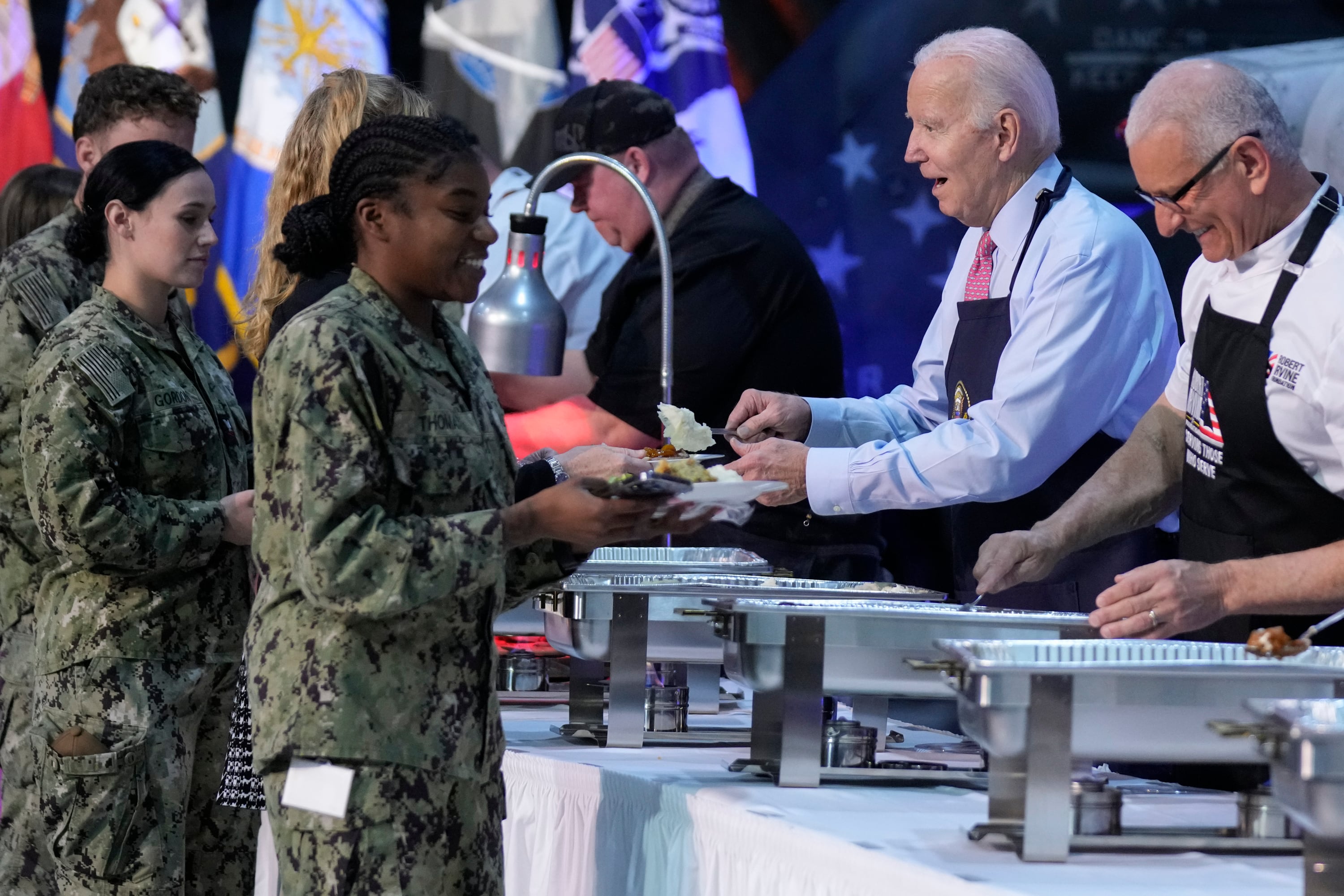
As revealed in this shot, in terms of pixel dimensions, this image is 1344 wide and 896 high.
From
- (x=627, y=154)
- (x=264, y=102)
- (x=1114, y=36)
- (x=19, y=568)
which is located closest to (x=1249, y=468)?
(x=1114, y=36)

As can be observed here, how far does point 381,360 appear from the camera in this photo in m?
1.58

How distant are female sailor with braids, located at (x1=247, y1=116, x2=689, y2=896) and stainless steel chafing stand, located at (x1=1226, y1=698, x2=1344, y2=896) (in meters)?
0.60

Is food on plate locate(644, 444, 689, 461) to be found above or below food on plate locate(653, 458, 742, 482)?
above

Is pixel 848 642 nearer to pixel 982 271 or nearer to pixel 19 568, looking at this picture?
pixel 982 271

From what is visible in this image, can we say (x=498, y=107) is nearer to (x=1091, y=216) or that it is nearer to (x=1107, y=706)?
(x=1091, y=216)

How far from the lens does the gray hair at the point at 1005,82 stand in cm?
256

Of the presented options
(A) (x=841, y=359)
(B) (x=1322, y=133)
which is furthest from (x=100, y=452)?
(B) (x=1322, y=133)

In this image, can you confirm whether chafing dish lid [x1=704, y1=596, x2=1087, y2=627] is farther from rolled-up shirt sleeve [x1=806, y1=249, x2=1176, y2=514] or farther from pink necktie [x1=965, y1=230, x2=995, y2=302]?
pink necktie [x1=965, y1=230, x2=995, y2=302]

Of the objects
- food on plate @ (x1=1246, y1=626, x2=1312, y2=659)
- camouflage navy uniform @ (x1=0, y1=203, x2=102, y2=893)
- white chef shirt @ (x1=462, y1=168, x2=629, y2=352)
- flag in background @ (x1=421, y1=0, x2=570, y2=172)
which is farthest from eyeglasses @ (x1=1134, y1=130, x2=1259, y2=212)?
flag in background @ (x1=421, y1=0, x2=570, y2=172)

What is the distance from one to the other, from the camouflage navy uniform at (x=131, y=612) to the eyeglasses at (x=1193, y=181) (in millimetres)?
1324

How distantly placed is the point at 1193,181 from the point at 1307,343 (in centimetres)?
25

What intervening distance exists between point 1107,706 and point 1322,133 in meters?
1.84

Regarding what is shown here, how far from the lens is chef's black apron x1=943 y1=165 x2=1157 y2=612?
253 centimetres

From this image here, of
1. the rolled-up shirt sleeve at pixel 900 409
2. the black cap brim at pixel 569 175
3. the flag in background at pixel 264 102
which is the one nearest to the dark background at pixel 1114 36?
the rolled-up shirt sleeve at pixel 900 409
